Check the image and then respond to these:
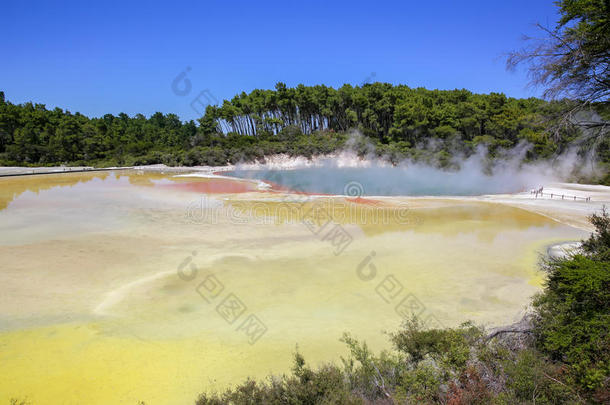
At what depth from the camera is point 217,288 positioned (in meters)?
8.30

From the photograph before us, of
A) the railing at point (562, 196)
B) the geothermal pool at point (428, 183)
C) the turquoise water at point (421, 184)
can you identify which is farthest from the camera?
the geothermal pool at point (428, 183)

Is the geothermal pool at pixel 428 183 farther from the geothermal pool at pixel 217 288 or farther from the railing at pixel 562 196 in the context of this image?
the geothermal pool at pixel 217 288

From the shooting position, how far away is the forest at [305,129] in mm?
42875

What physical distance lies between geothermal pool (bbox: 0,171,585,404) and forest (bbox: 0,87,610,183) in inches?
1174

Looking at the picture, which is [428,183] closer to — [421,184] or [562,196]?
[421,184]

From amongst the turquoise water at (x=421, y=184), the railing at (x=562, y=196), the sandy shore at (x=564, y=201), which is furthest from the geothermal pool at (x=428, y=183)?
the railing at (x=562, y=196)

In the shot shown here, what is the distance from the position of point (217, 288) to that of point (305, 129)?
200 feet

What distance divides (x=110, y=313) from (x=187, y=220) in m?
8.09

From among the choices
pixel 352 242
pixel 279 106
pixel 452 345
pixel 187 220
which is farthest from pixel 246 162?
pixel 452 345

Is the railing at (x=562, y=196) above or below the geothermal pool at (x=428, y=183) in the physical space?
below

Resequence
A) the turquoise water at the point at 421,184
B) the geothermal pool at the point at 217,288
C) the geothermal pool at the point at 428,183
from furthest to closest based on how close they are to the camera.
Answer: the geothermal pool at the point at 428,183 → the turquoise water at the point at 421,184 → the geothermal pool at the point at 217,288

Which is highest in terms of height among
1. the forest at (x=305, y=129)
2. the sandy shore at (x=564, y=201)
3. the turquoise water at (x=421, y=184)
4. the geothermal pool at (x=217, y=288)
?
the forest at (x=305, y=129)

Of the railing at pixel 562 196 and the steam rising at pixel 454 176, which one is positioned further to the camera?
the steam rising at pixel 454 176

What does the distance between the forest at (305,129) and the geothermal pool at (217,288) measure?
29812mm
